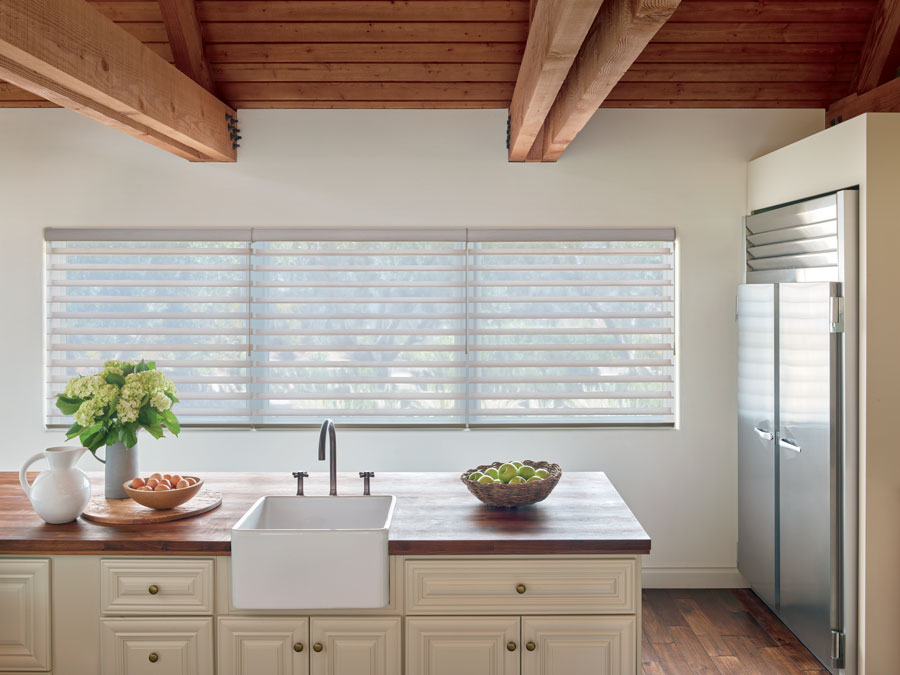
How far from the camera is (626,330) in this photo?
12.5 feet

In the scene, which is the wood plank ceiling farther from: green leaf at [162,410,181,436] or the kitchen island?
A: the kitchen island

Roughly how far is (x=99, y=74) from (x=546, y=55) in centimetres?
146

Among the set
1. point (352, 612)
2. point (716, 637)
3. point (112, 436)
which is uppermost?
point (112, 436)

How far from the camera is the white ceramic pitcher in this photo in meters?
2.33

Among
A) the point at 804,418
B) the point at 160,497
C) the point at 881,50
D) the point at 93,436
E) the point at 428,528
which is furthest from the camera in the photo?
the point at 881,50

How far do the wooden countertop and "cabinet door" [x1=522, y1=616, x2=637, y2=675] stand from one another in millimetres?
222

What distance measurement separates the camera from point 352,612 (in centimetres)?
219

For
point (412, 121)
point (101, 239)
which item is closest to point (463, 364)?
point (412, 121)

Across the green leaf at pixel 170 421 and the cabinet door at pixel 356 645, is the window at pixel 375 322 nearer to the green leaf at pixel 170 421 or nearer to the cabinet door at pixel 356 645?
the green leaf at pixel 170 421

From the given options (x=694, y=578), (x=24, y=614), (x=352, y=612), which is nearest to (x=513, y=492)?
(x=352, y=612)

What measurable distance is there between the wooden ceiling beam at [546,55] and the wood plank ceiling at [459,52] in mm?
468

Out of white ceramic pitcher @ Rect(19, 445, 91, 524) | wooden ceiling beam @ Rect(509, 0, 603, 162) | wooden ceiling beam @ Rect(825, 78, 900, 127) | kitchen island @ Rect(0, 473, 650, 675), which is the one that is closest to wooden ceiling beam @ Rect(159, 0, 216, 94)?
wooden ceiling beam @ Rect(509, 0, 603, 162)

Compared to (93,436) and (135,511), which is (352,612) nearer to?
(135,511)

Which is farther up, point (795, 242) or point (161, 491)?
point (795, 242)
